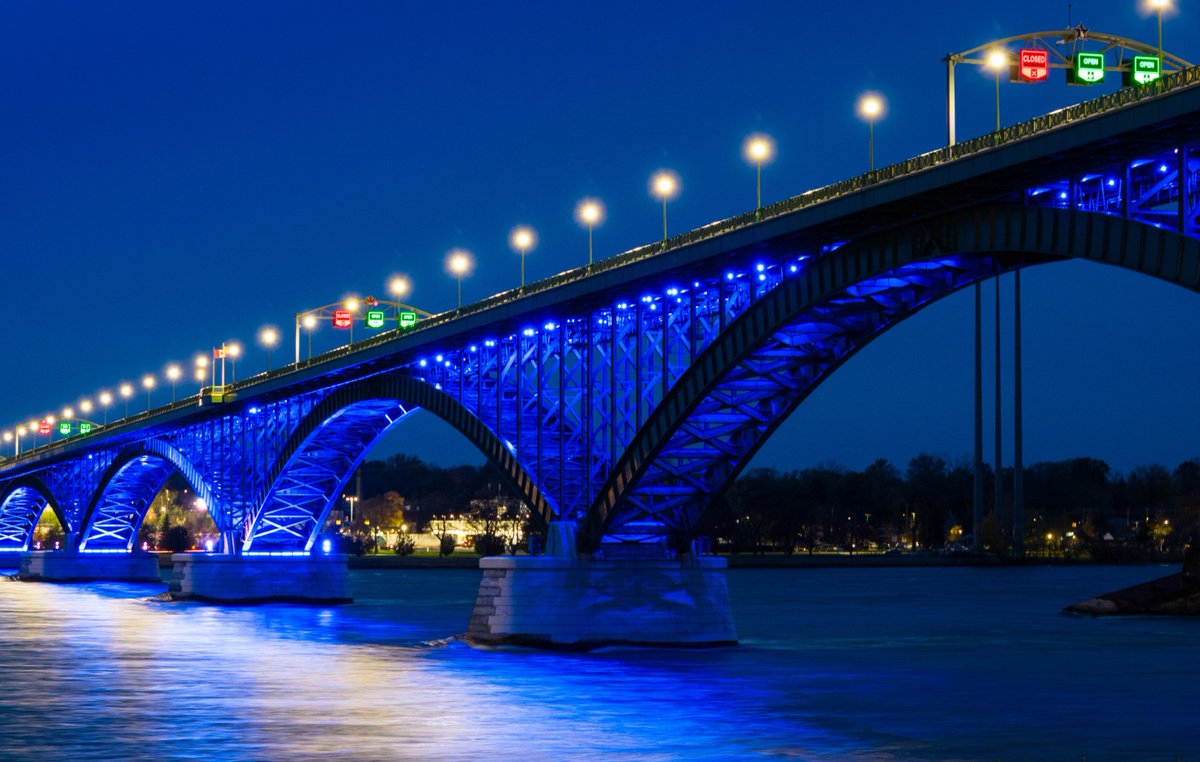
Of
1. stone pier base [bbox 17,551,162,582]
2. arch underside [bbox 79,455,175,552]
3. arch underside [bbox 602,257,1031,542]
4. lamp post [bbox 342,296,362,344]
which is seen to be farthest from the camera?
stone pier base [bbox 17,551,162,582]

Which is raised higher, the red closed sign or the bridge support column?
the red closed sign

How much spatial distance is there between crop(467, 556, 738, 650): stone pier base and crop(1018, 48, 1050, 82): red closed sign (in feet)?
70.2

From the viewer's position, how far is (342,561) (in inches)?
4092

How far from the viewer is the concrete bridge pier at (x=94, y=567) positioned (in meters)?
154

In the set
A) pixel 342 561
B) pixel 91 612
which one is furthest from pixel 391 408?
pixel 91 612

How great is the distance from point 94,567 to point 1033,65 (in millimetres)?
128659

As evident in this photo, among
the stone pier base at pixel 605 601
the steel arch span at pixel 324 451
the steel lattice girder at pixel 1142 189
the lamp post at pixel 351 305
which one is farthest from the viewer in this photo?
the lamp post at pixel 351 305

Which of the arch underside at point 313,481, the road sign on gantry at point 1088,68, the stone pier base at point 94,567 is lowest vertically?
the stone pier base at point 94,567

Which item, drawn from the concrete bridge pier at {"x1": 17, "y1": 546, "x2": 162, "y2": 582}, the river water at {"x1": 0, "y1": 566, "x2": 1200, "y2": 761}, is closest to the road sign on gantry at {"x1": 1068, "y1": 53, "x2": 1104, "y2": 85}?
the river water at {"x1": 0, "y1": 566, "x2": 1200, "y2": 761}

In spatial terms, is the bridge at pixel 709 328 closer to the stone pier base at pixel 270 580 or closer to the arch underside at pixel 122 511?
the stone pier base at pixel 270 580

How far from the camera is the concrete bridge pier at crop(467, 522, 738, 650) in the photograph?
56.2 metres

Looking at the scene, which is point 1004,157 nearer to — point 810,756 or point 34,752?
point 810,756

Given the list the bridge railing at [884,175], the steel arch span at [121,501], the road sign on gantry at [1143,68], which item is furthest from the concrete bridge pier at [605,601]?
the steel arch span at [121,501]

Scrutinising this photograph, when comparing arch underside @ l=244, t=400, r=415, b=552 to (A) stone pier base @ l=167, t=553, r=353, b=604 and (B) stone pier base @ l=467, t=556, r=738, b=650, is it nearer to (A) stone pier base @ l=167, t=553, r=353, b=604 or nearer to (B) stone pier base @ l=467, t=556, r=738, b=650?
(A) stone pier base @ l=167, t=553, r=353, b=604
